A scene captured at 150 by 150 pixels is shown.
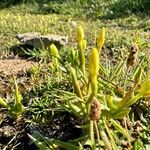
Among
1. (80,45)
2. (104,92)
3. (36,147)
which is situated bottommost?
(36,147)

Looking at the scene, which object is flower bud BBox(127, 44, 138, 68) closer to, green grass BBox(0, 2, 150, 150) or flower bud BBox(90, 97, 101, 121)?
green grass BBox(0, 2, 150, 150)

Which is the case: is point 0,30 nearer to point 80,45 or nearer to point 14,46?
point 14,46

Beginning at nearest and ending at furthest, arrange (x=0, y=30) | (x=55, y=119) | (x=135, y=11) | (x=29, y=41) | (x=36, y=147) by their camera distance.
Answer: (x=36, y=147)
(x=55, y=119)
(x=29, y=41)
(x=0, y=30)
(x=135, y=11)

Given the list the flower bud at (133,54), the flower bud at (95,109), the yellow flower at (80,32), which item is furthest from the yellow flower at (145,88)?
the yellow flower at (80,32)

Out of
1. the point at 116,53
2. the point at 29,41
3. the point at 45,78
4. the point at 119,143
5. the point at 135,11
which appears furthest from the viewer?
the point at 135,11

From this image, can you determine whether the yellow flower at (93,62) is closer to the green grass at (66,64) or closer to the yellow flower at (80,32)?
the green grass at (66,64)

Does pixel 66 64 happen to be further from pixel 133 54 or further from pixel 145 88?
pixel 145 88

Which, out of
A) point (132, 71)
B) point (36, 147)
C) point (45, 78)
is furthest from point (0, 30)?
point (36, 147)

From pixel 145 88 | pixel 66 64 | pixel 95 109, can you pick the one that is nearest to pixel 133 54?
pixel 145 88

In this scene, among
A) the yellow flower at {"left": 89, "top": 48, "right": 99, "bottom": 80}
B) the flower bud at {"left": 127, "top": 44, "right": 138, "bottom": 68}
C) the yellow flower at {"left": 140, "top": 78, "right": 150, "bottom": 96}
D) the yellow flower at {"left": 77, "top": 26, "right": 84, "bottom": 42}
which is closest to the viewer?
the yellow flower at {"left": 89, "top": 48, "right": 99, "bottom": 80}

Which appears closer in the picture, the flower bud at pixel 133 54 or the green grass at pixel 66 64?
the flower bud at pixel 133 54

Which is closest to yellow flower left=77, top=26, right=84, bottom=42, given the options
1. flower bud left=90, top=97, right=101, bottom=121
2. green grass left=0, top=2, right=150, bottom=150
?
green grass left=0, top=2, right=150, bottom=150
